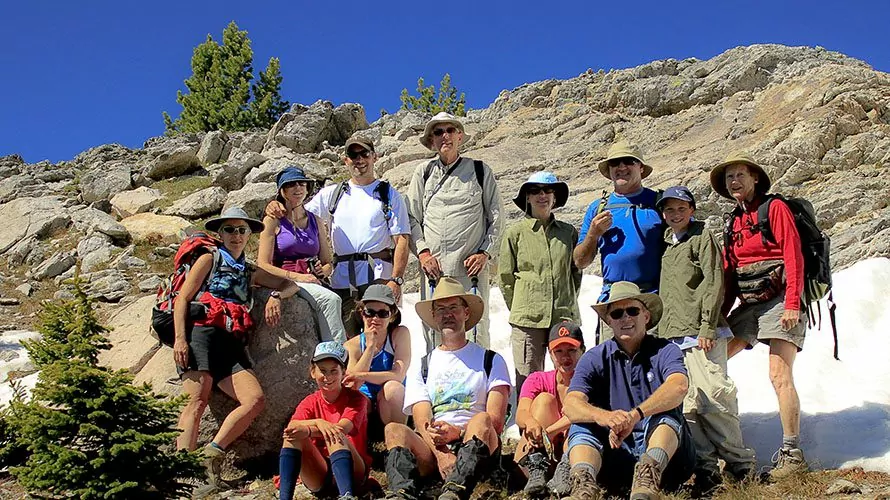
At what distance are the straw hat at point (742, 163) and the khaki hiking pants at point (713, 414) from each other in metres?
1.75

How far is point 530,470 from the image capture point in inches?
239

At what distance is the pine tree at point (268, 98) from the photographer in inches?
1815

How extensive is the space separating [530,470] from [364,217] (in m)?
3.38

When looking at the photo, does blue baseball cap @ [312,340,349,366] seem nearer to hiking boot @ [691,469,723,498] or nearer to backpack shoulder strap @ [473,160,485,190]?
backpack shoulder strap @ [473,160,485,190]

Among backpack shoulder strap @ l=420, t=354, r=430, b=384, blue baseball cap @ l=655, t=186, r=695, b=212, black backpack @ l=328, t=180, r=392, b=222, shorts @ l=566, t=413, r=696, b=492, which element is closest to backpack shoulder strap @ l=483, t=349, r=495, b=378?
backpack shoulder strap @ l=420, t=354, r=430, b=384

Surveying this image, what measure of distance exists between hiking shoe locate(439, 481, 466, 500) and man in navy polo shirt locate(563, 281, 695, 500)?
2.95 ft

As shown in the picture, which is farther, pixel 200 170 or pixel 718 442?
pixel 200 170

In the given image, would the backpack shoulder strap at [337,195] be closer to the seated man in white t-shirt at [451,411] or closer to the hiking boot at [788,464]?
the seated man in white t-shirt at [451,411]

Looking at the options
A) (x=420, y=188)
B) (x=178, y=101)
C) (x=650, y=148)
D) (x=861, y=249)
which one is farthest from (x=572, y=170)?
(x=178, y=101)

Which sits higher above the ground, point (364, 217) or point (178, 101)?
point (178, 101)

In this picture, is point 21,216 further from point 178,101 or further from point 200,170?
point 178,101

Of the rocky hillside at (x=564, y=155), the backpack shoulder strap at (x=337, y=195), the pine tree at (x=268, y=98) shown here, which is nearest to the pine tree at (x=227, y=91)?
the pine tree at (x=268, y=98)

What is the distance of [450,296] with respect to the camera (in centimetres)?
667

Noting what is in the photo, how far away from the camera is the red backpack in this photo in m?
6.95
